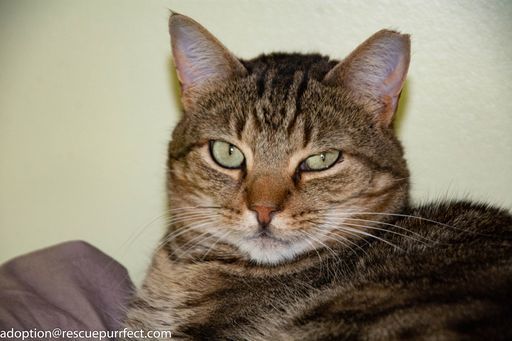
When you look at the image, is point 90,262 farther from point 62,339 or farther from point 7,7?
point 7,7

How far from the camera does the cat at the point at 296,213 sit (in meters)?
1.42

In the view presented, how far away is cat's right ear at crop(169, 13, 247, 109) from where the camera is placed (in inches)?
67.5

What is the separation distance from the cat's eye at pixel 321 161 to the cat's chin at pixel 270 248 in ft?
0.75

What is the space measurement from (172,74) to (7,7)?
0.72 m

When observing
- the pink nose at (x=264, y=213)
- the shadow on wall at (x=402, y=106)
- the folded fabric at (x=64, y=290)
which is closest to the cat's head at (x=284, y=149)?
the pink nose at (x=264, y=213)

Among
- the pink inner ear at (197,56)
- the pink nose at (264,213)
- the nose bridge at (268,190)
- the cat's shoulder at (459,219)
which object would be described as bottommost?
the cat's shoulder at (459,219)

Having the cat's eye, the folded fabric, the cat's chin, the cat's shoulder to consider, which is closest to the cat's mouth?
the cat's chin

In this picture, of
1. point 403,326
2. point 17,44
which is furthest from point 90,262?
point 403,326

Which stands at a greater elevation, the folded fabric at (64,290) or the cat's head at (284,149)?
the cat's head at (284,149)

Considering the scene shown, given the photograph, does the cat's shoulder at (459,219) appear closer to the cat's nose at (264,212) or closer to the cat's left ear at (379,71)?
the cat's left ear at (379,71)

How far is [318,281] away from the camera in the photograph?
1535mm

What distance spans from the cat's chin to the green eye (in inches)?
9.4

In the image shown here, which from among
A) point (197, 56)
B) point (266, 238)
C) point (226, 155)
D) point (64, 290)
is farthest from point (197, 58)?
point (64, 290)

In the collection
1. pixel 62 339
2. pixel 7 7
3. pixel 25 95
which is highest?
pixel 7 7
